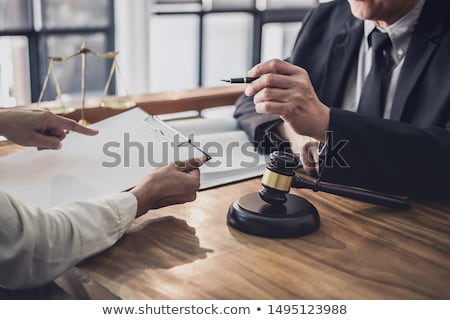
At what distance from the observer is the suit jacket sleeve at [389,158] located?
1610 mm

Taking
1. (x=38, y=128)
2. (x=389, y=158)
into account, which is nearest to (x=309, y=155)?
(x=389, y=158)

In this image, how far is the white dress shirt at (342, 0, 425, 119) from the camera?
73.9 inches

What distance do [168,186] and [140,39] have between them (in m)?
3.47

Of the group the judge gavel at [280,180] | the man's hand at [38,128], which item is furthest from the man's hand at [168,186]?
the man's hand at [38,128]

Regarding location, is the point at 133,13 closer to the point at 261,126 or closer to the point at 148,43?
the point at 148,43

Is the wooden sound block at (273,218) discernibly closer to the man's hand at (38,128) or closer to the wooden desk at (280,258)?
the wooden desk at (280,258)

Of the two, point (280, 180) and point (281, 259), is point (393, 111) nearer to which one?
point (280, 180)

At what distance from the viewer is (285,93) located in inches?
58.9

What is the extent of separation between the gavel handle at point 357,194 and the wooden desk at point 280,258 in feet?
0.07

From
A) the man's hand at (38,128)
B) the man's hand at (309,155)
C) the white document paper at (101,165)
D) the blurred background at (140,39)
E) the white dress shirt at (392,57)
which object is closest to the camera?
the white document paper at (101,165)

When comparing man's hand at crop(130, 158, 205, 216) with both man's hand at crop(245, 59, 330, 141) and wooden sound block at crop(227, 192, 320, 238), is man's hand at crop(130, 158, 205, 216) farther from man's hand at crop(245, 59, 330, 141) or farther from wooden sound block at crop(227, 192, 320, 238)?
man's hand at crop(245, 59, 330, 141)

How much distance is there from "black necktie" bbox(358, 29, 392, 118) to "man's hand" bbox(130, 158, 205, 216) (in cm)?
72

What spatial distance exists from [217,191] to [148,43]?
3355 millimetres
